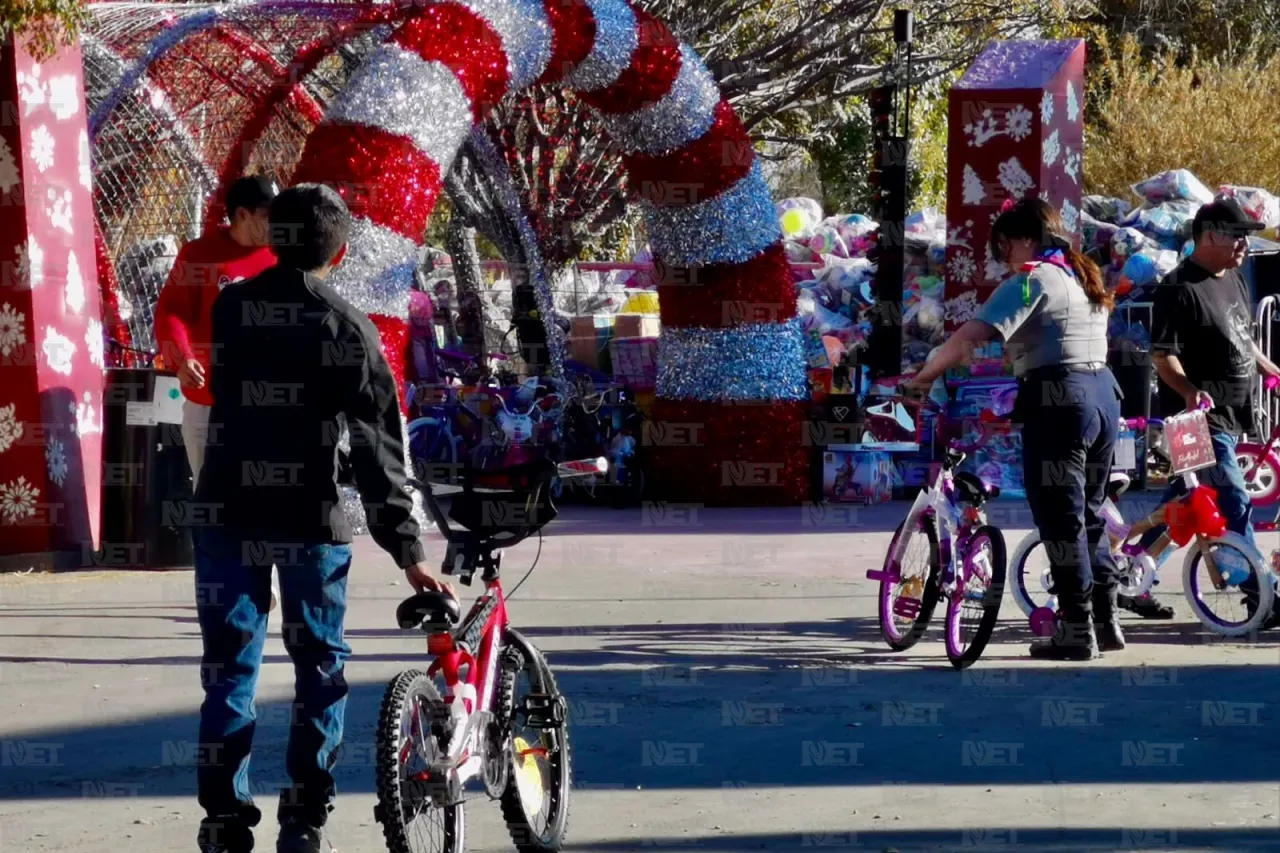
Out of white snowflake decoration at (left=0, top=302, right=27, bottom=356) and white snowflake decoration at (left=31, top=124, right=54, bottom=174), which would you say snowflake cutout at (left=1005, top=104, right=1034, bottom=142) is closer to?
white snowflake decoration at (left=31, top=124, right=54, bottom=174)

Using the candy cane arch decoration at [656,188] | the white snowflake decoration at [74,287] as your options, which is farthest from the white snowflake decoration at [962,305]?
the white snowflake decoration at [74,287]

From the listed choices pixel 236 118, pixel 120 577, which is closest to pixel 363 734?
pixel 120 577

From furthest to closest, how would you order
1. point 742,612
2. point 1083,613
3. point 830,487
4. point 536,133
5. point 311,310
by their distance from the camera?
point 536,133 → point 830,487 → point 742,612 → point 1083,613 → point 311,310

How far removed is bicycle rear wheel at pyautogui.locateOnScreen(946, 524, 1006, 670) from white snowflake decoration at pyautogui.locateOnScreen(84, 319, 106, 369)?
516 centimetres

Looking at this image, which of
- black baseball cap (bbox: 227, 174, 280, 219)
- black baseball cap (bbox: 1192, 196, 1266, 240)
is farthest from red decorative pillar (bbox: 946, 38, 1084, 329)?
black baseball cap (bbox: 227, 174, 280, 219)

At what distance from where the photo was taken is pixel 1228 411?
8.62 m

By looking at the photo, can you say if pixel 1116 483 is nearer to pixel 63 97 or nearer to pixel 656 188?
pixel 656 188

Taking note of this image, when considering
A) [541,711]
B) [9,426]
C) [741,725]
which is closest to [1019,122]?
[9,426]

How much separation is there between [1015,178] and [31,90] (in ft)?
22.9

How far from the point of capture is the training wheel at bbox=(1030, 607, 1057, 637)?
324 inches

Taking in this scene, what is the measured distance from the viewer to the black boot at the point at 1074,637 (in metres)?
8.00

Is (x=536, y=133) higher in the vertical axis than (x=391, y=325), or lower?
higher

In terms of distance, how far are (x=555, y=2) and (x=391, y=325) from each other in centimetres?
240

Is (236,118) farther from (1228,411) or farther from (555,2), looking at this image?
(1228,411)
